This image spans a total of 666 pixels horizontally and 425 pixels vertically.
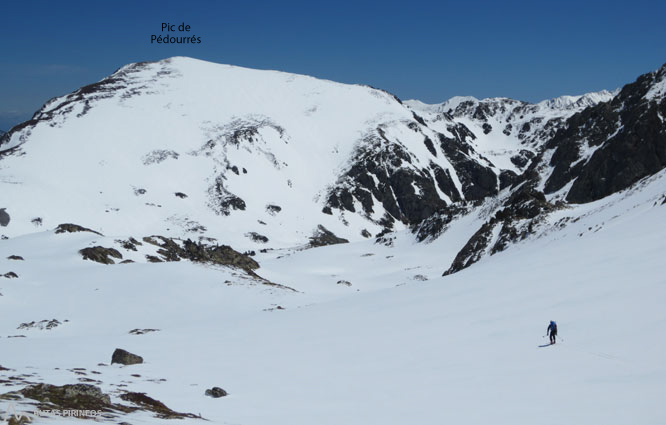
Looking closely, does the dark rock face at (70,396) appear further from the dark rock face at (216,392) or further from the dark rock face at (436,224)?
the dark rock face at (436,224)

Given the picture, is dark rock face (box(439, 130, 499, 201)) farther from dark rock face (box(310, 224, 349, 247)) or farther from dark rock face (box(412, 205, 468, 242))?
dark rock face (box(412, 205, 468, 242))

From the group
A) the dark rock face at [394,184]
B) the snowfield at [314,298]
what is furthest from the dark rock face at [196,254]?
the dark rock face at [394,184]

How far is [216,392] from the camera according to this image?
1512 cm

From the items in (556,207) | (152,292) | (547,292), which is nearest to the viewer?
(547,292)

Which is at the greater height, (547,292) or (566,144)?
(566,144)

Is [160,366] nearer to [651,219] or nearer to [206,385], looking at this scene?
[206,385]

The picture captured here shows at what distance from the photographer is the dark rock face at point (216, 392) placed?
15109 mm

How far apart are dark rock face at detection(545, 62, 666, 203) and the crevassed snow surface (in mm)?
47256

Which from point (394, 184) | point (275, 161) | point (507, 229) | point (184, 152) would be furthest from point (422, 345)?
point (394, 184)

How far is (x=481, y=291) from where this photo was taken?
85.3 feet

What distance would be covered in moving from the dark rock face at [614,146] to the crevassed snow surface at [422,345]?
47.3 m

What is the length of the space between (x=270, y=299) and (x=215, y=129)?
109m

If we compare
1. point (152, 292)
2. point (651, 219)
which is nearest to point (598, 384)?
point (651, 219)

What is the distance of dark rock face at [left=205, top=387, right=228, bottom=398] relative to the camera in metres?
15.1
